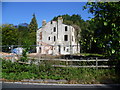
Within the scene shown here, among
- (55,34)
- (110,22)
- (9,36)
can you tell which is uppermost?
(55,34)

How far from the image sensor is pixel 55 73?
603 centimetres

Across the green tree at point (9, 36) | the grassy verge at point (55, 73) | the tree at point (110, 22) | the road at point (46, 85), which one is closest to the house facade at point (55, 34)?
the green tree at point (9, 36)

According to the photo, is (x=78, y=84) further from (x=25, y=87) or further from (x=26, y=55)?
(x=26, y=55)

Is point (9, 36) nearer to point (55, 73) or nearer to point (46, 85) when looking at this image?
point (55, 73)

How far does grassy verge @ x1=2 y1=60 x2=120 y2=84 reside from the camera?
5.39 metres

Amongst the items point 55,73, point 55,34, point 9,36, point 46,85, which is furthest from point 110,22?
point 55,34

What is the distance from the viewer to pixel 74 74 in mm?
5742

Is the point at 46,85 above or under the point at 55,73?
under

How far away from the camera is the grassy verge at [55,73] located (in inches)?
212

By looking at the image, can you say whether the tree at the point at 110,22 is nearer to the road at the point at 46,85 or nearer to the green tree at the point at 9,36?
the road at the point at 46,85

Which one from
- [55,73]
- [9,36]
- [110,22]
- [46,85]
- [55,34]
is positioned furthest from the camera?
[55,34]

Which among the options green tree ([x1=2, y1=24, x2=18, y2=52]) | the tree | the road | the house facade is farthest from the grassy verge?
the house facade

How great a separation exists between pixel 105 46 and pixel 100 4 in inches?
71.6

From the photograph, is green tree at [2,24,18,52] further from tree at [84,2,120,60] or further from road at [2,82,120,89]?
tree at [84,2,120,60]
